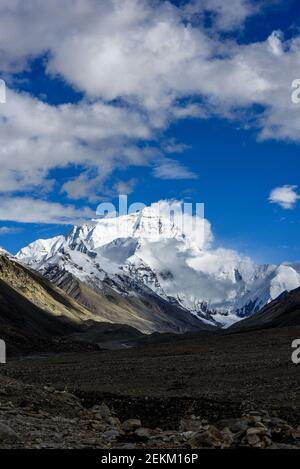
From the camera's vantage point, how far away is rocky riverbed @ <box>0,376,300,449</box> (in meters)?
18.0

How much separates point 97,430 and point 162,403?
32.9 ft

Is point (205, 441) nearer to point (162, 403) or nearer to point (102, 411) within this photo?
point (102, 411)

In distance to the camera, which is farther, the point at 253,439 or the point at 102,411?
the point at 102,411

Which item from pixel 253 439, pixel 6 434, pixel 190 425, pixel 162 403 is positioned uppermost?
pixel 162 403

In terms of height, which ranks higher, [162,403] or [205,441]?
[162,403]

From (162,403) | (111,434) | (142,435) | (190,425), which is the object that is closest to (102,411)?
(162,403)

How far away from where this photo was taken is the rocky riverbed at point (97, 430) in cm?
1797

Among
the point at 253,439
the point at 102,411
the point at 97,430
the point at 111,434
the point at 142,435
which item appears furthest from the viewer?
the point at 102,411

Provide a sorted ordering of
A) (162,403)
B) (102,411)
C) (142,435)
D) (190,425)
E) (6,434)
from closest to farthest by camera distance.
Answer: (6,434), (142,435), (190,425), (102,411), (162,403)

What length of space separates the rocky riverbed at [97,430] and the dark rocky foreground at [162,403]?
0.11 ft

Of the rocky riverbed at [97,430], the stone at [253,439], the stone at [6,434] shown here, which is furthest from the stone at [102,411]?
the stone at [253,439]

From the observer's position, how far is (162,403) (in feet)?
106
